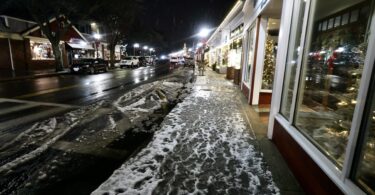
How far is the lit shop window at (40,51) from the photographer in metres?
27.6

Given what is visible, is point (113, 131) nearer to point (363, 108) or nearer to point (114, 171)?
point (114, 171)

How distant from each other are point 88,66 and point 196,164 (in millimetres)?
23398

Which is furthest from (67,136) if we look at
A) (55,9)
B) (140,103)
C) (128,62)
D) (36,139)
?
(128,62)

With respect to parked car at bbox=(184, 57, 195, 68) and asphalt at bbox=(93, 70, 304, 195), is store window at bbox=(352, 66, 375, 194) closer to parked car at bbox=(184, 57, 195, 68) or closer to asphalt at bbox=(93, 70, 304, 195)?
asphalt at bbox=(93, 70, 304, 195)

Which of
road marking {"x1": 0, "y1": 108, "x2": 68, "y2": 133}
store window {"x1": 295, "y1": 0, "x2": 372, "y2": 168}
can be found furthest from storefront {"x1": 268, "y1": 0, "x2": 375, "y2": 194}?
road marking {"x1": 0, "y1": 108, "x2": 68, "y2": 133}

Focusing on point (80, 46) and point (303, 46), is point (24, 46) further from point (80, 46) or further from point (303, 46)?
point (303, 46)

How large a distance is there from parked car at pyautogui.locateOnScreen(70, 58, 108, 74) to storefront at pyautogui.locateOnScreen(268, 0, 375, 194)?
75.2ft

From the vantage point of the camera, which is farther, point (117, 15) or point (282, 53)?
point (117, 15)

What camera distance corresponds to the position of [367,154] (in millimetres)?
Answer: 2541

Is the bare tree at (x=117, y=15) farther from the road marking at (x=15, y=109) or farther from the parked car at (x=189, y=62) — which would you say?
the road marking at (x=15, y=109)

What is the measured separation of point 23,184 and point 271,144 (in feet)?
15.4

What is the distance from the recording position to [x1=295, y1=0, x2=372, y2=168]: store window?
378 centimetres

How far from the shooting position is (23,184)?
3.55m

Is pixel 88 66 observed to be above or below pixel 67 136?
above
